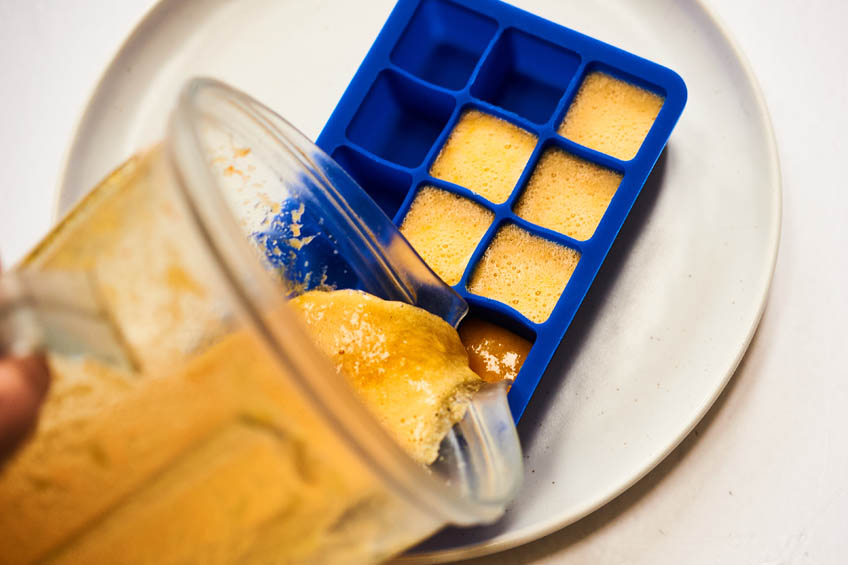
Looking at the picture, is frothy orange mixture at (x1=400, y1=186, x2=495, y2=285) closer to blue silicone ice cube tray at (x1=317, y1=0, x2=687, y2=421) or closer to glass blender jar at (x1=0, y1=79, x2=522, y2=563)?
blue silicone ice cube tray at (x1=317, y1=0, x2=687, y2=421)

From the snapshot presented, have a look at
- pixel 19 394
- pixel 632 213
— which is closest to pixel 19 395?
pixel 19 394

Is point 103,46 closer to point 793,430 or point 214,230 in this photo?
point 214,230

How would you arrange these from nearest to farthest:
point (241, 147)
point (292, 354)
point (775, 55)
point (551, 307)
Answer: point (292, 354) → point (241, 147) → point (551, 307) → point (775, 55)

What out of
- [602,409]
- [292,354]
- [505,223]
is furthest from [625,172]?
[292,354]

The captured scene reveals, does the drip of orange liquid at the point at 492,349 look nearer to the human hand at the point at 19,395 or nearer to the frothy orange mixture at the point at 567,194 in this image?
the frothy orange mixture at the point at 567,194

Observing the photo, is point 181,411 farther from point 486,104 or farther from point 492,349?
point 486,104

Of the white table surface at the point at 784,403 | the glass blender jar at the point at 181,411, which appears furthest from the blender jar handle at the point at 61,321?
the white table surface at the point at 784,403

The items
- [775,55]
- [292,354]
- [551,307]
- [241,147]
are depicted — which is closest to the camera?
[292,354]
